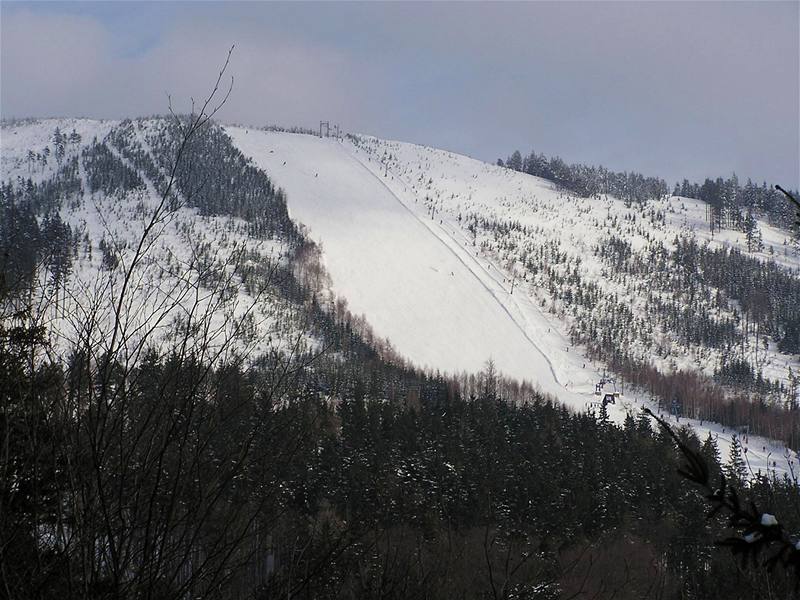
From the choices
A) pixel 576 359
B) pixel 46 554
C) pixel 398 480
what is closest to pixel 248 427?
pixel 46 554

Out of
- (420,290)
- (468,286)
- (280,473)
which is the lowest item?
(420,290)

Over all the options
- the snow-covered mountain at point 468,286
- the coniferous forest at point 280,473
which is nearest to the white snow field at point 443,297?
the snow-covered mountain at point 468,286

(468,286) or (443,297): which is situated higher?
(468,286)

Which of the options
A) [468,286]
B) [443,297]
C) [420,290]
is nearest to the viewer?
[443,297]

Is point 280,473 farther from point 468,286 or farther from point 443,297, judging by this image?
point 468,286

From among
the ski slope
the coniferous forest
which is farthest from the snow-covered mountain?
the coniferous forest

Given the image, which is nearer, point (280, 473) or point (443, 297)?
point (280, 473)

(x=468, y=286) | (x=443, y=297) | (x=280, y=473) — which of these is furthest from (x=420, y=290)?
(x=280, y=473)

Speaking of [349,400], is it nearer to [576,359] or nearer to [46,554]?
[46,554]

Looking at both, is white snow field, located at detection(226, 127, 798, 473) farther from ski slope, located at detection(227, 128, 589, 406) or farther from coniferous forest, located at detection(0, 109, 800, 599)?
coniferous forest, located at detection(0, 109, 800, 599)

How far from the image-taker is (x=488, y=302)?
15550 centimetres

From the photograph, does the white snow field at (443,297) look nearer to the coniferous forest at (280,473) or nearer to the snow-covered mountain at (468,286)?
the snow-covered mountain at (468,286)

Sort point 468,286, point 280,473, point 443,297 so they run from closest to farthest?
point 280,473
point 443,297
point 468,286

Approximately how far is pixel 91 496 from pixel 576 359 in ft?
491
